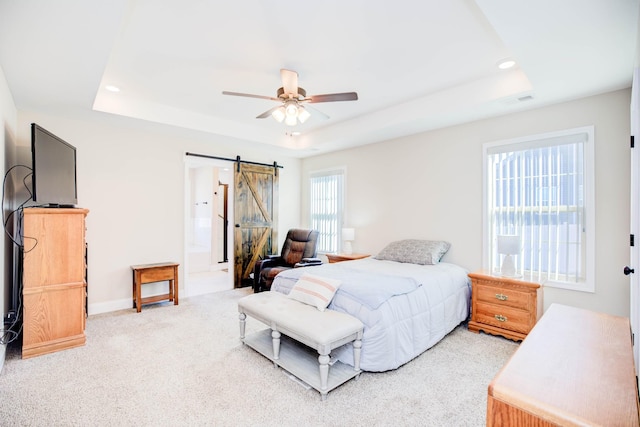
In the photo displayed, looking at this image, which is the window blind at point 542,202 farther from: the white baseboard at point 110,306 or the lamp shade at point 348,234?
the white baseboard at point 110,306

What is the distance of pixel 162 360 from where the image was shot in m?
2.67

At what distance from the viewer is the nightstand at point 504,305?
9.64 ft

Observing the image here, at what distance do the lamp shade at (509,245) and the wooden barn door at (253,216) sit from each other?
12.5ft

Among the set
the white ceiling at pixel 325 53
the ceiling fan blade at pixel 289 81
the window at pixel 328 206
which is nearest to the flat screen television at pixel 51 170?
the white ceiling at pixel 325 53

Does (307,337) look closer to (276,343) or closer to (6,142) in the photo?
(276,343)

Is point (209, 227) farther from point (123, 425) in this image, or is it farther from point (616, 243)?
point (616, 243)

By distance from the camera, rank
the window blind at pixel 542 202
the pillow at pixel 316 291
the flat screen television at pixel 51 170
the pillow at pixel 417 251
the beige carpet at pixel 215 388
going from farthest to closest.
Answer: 1. the pillow at pixel 417 251
2. the window blind at pixel 542 202
3. the flat screen television at pixel 51 170
4. the pillow at pixel 316 291
5. the beige carpet at pixel 215 388

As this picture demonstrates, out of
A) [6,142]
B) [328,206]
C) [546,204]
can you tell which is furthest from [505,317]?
[6,142]

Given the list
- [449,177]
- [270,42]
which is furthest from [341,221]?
[270,42]

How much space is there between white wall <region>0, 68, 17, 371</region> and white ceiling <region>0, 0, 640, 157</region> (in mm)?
157

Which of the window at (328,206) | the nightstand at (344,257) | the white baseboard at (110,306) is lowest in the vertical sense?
the white baseboard at (110,306)

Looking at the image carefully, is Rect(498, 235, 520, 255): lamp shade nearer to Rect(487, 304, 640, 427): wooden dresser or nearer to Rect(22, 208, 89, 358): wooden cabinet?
Rect(487, 304, 640, 427): wooden dresser

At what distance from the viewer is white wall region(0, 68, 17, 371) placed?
2.65 meters

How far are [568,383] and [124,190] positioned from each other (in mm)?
4778
